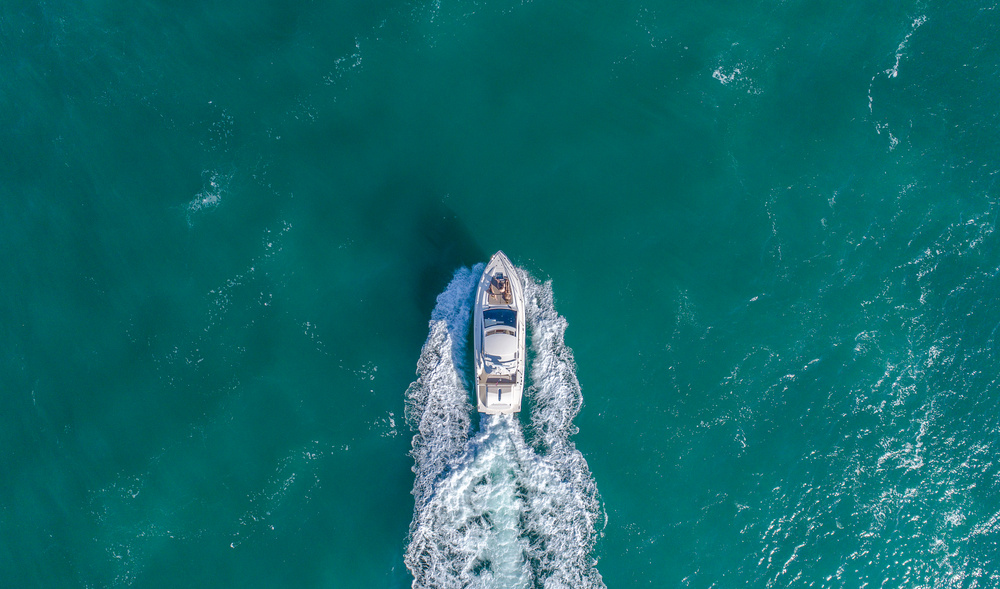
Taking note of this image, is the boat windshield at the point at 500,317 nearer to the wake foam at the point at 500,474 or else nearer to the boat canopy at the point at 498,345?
the boat canopy at the point at 498,345

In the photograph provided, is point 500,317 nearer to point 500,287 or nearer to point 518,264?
point 500,287

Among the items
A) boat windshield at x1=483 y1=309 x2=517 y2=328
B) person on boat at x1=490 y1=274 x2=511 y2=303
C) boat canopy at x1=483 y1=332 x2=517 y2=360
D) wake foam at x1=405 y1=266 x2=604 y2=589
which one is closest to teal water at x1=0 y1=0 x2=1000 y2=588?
wake foam at x1=405 y1=266 x2=604 y2=589

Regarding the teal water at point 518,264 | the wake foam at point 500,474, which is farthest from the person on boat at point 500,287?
the teal water at point 518,264

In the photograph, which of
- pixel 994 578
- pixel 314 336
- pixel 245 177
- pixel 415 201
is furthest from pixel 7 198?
pixel 994 578

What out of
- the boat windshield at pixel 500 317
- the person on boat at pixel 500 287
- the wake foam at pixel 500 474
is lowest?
the wake foam at pixel 500 474

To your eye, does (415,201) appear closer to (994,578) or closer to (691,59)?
(691,59)
